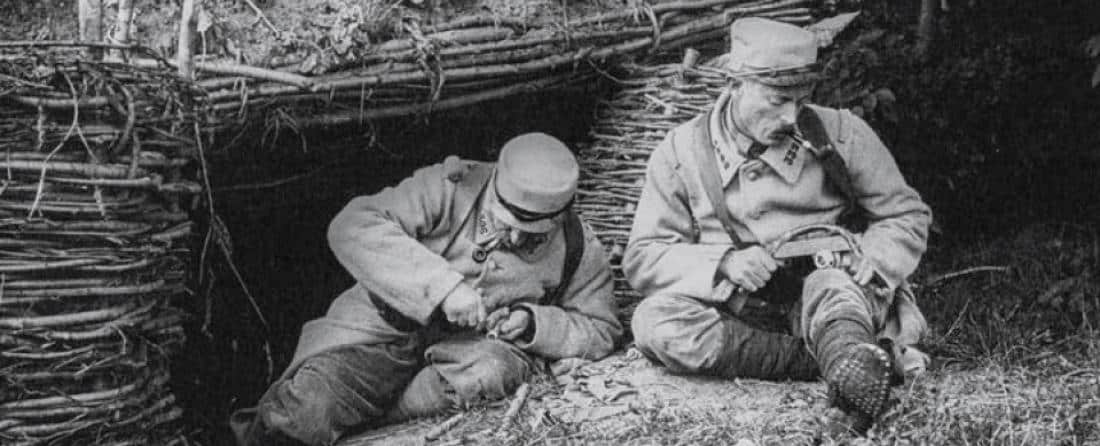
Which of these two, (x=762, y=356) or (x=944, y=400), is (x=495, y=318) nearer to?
(x=762, y=356)

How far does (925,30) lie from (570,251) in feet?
8.95

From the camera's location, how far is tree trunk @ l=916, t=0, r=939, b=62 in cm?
747

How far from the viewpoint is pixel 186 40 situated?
521cm

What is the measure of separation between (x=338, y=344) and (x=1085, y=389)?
2813mm

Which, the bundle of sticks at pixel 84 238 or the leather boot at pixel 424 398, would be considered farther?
the leather boot at pixel 424 398

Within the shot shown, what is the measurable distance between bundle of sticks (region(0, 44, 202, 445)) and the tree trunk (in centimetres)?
402

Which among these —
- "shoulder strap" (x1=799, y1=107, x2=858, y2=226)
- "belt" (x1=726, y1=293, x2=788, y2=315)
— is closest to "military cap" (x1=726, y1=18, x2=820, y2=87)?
"shoulder strap" (x1=799, y1=107, x2=858, y2=226)

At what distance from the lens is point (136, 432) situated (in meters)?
5.06

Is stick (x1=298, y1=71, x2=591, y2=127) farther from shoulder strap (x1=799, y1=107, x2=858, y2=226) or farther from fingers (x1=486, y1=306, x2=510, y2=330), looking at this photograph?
shoulder strap (x1=799, y1=107, x2=858, y2=226)

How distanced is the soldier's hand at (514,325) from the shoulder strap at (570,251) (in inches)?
8.4

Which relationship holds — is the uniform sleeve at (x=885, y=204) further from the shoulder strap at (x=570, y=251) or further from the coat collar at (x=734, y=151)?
the shoulder strap at (x=570, y=251)

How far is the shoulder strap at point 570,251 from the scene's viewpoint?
5.88 meters

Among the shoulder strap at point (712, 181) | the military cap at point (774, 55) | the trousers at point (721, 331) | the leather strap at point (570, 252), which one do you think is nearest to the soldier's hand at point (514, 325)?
the leather strap at point (570, 252)

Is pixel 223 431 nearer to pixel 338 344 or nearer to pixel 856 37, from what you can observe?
pixel 338 344
